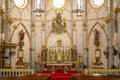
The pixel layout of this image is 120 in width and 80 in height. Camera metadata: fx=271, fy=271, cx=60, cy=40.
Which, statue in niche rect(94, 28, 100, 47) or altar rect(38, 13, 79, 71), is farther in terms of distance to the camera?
statue in niche rect(94, 28, 100, 47)

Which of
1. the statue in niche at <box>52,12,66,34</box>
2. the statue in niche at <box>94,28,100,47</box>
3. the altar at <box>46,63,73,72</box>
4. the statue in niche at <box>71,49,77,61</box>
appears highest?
the statue in niche at <box>52,12,66,34</box>

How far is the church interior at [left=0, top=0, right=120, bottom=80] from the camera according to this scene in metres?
30.5

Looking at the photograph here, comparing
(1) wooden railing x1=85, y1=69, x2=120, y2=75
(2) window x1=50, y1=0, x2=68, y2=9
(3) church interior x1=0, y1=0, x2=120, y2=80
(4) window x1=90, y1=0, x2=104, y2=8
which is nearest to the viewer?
(1) wooden railing x1=85, y1=69, x2=120, y2=75

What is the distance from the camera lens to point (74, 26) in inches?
1305

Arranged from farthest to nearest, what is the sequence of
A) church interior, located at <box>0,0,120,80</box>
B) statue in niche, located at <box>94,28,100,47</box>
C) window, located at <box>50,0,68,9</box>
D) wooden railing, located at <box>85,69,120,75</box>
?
window, located at <box>50,0,68,9</box>
statue in niche, located at <box>94,28,100,47</box>
church interior, located at <box>0,0,120,80</box>
wooden railing, located at <box>85,69,120,75</box>

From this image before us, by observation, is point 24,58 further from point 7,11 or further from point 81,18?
point 81,18

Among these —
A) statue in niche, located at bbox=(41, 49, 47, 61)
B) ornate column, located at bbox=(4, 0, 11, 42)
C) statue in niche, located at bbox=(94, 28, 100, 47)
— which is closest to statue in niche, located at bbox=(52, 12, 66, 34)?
statue in niche, located at bbox=(41, 49, 47, 61)

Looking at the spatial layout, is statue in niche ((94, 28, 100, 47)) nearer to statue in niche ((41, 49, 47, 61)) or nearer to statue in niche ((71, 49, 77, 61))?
statue in niche ((71, 49, 77, 61))

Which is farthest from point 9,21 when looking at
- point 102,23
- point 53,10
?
point 102,23

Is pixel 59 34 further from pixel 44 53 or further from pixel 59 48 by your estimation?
pixel 44 53

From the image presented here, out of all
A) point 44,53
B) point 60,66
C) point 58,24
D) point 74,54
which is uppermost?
point 58,24

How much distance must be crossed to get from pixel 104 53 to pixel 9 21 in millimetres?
11269

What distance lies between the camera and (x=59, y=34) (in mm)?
33250

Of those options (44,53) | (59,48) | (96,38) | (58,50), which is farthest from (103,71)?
(59,48)
